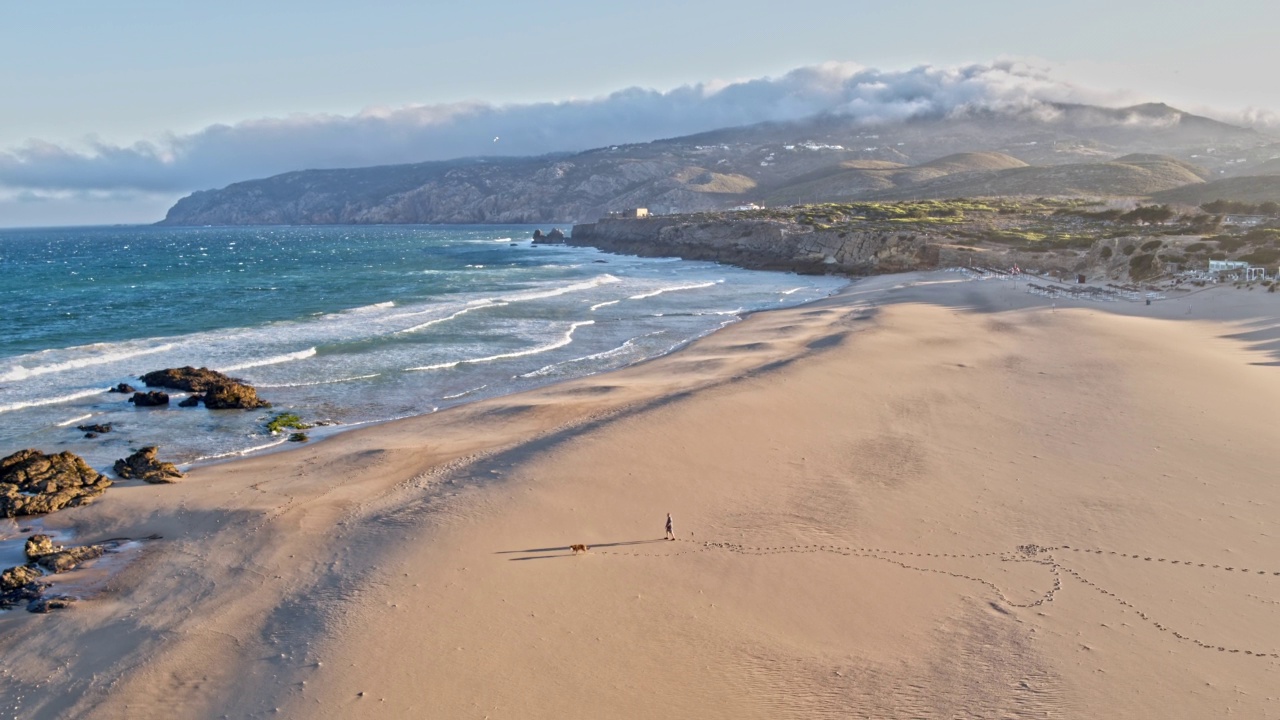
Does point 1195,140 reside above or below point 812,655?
above

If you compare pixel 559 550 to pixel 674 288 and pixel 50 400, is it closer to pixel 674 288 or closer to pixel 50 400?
pixel 50 400

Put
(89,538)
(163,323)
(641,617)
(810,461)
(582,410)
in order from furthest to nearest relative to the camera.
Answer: (163,323), (582,410), (810,461), (89,538), (641,617)

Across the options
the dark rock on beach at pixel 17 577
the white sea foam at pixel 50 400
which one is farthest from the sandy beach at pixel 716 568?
the white sea foam at pixel 50 400

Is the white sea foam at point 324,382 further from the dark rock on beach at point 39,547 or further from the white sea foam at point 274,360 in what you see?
the dark rock on beach at point 39,547

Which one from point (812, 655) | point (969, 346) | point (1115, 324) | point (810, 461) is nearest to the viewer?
point (812, 655)

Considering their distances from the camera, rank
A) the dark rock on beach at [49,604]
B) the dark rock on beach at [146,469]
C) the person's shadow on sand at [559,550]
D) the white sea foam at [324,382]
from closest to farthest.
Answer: the dark rock on beach at [49,604] → the person's shadow on sand at [559,550] → the dark rock on beach at [146,469] → the white sea foam at [324,382]

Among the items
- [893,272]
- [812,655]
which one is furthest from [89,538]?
[893,272]

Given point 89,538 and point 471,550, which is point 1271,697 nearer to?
point 471,550

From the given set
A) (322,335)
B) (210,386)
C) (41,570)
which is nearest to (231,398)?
(210,386)

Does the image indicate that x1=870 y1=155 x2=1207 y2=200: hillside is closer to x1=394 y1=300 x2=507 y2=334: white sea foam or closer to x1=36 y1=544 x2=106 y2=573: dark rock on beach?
x1=394 y1=300 x2=507 y2=334: white sea foam
